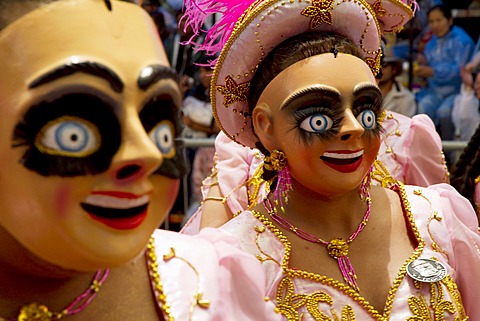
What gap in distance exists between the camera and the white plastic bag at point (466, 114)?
4.71 m

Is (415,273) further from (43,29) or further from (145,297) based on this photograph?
(43,29)

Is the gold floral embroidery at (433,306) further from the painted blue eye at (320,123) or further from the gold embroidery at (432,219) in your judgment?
the painted blue eye at (320,123)

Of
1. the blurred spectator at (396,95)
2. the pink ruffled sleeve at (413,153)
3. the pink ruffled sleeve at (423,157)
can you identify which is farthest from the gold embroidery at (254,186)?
the blurred spectator at (396,95)

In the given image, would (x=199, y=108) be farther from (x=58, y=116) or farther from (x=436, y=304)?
(x=58, y=116)

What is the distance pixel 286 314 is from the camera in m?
1.72

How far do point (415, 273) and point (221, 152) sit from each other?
1.03 meters


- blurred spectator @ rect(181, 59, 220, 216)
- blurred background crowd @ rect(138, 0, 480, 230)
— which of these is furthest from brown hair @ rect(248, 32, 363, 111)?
blurred spectator @ rect(181, 59, 220, 216)

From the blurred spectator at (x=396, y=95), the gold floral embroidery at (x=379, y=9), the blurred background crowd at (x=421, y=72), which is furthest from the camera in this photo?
the blurred background crowd at (x=421, y=72)

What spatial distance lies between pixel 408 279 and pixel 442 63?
139 inches

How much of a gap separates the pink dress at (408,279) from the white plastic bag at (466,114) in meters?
2.84

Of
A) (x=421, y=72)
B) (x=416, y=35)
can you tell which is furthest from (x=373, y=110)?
(x=416, y=35)

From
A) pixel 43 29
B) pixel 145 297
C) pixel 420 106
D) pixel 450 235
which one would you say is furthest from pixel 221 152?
pixel 420 106

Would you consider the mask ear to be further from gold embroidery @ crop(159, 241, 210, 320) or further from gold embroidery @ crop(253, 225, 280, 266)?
gold embroidery @ crop(159, 241, 210, 320)

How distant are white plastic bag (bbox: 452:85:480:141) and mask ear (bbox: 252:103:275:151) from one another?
3.08 meters
